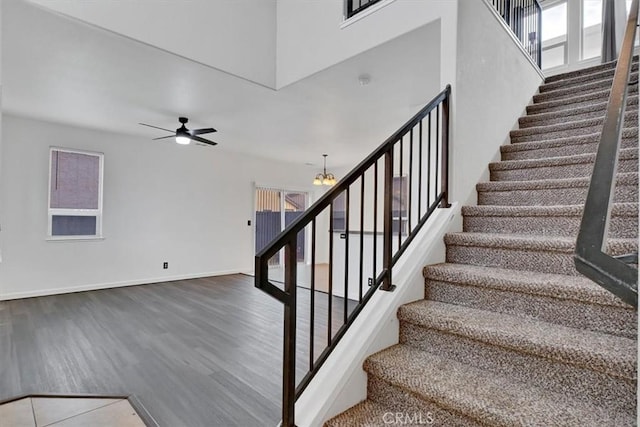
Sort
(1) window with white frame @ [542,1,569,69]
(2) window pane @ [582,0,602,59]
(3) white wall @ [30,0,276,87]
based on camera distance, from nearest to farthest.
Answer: (3) white wall @ [30,0,276,87] → (2) window pane @ [582,0,602,59] → (1) window with white frame @ [542,1,569,69]

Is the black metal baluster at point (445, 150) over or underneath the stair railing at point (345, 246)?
over

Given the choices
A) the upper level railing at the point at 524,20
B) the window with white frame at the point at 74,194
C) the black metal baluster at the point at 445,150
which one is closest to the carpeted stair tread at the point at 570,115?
the upper level railing at the point at 524,20

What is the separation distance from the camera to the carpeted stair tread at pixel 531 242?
1.57 meters

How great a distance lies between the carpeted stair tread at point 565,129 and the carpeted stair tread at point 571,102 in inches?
16.5

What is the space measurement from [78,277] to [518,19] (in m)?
7.19

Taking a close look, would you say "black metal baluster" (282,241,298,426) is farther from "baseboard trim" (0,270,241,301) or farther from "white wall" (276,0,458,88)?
"baseboard trim" (0,270,241,301)

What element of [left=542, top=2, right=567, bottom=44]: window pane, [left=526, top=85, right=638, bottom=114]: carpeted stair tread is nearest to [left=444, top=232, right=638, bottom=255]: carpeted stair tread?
[left=526, top=85, right=638, bottom=114]: carpeted stair tread

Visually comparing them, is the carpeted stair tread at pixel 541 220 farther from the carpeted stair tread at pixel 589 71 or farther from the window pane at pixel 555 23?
the window pane at pixel 555 23

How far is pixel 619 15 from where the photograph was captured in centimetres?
489

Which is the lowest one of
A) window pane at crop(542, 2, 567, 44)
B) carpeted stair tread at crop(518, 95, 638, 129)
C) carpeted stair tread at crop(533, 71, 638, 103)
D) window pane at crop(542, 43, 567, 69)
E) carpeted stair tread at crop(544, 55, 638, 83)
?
carpeted stair tread at crop(518, 95, 638, 129)

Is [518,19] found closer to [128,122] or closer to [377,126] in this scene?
[377,126]

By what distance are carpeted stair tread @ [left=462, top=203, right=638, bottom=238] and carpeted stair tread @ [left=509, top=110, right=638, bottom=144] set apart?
119 cm

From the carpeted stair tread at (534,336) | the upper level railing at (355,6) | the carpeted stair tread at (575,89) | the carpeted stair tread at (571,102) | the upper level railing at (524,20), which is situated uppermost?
the upper level railing at (524,20)

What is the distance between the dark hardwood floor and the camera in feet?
7.20
